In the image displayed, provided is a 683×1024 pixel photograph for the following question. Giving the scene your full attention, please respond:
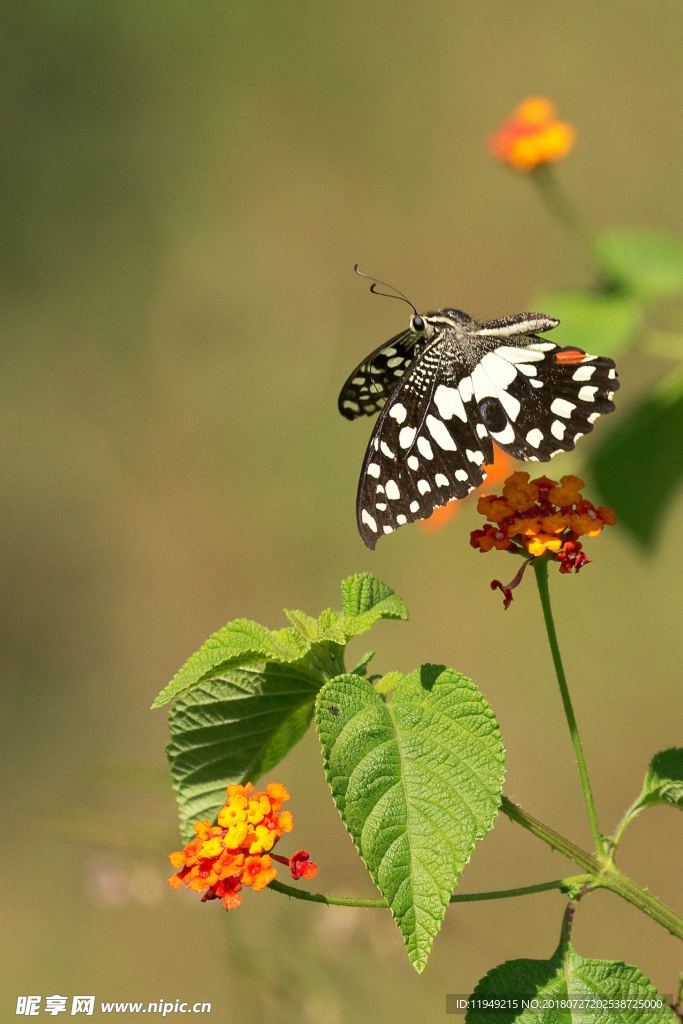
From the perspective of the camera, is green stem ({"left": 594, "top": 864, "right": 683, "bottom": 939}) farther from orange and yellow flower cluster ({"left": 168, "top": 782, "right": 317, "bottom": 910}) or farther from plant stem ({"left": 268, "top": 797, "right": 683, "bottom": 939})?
orange and yellow flower cluster ({"left": 168, "top": 782, "right": 317, "bottom": 910})

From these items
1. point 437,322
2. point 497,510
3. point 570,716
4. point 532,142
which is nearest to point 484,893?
point 570,716

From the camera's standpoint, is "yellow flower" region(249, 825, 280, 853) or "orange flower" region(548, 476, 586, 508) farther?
"orange flower" region(548, 476, 586, 508)

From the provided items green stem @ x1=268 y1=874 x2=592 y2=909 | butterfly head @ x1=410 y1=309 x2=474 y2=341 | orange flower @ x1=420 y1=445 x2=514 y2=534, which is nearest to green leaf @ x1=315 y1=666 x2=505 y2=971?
green stem @ x1=268 y1=874 x2=592 y2=909

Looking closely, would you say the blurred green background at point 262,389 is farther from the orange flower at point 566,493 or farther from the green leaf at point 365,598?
the green leaf at point 365,598

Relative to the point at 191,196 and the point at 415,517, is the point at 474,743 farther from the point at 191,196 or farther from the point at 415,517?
the point at 191,196

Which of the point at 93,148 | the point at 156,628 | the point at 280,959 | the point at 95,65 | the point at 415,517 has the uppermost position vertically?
the point at 95,65

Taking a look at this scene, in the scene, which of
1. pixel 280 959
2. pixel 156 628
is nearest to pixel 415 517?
pixel 280 959
